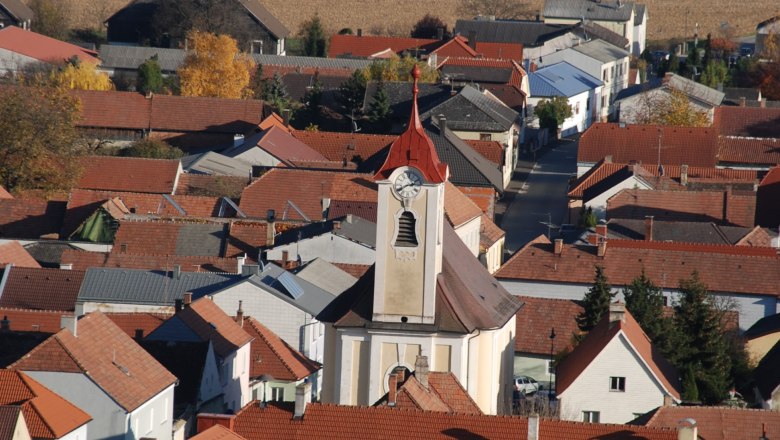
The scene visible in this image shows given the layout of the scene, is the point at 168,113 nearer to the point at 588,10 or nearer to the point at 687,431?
the point at 588,10

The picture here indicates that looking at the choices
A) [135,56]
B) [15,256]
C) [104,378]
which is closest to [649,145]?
[15,256]

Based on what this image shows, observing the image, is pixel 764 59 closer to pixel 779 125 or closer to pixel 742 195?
pixel 779 125

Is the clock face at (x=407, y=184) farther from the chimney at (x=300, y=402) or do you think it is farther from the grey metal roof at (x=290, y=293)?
the grey metal roof at (x=290, y=293)

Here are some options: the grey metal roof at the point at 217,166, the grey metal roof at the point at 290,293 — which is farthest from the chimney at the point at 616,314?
the grey metal roof at the point at 217,166

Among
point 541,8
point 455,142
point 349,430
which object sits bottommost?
point 349,430

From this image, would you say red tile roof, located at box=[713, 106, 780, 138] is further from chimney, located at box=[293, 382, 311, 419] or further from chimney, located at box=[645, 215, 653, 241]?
chimney, located at box=[293, 382, 311, 419]

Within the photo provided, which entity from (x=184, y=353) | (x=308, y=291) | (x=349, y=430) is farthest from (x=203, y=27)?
(x=349, y=430)

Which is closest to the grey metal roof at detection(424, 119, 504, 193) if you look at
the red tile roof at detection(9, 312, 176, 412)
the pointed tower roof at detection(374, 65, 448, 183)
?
the pointed tower roof at detection(374, 65, 448, 183)
